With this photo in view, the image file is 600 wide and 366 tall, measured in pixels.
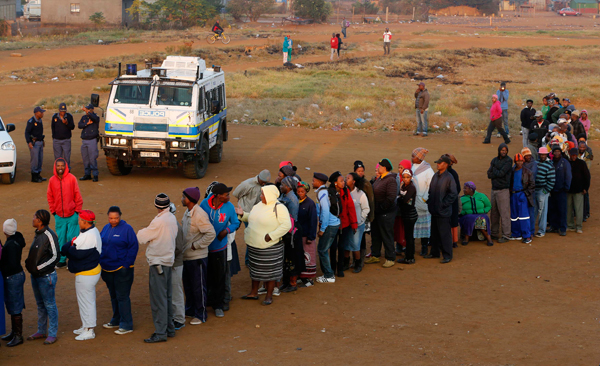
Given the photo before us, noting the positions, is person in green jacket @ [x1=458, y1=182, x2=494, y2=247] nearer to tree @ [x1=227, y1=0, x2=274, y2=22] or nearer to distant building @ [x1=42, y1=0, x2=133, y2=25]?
distant building @ [x1=42, y1=0, x2=133, y2=25]

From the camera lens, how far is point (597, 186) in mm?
14234

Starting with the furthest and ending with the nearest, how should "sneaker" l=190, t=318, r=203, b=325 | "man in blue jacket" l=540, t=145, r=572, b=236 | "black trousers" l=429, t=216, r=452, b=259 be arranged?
"man in blue jacket" l=540, t=145, r=572, b=236, "black trousers" l=429, t=216, r=452, b=259, "sneaker" l=190, t=318, r=203, b=325

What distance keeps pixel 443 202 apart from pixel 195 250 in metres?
3.98

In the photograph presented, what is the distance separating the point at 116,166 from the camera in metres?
14.3

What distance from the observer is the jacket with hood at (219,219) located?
7055 millimetres

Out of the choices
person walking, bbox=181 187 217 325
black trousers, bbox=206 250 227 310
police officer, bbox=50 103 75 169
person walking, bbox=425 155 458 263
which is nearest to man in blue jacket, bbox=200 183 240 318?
black trousers, bbox=206 250 227 310

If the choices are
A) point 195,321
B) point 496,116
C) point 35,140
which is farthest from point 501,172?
point 35,140

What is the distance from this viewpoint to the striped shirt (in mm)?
10344

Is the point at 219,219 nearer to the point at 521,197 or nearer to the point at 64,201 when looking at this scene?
the point at 64,201

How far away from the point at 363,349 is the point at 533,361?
5.44 feet

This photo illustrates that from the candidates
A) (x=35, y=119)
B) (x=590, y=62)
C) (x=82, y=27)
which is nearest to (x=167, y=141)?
(x=35, y=119)


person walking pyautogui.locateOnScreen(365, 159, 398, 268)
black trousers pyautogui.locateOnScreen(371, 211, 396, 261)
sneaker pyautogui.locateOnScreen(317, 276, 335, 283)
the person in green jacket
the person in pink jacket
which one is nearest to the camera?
sneaker pyautogui.locateOnScreen(317, 276, 335, 283)

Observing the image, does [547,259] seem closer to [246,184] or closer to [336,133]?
[246,184]

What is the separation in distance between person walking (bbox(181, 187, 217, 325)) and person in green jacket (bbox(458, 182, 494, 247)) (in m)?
5.07
